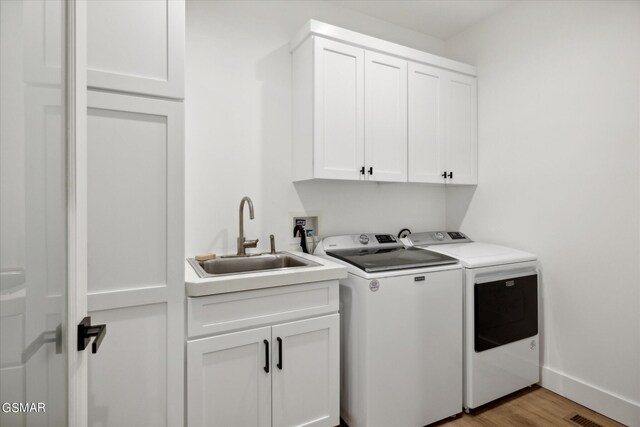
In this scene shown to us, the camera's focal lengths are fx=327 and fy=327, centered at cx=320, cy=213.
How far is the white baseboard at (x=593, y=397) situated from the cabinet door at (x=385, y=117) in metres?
1.63

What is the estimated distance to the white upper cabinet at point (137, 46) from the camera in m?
1.22

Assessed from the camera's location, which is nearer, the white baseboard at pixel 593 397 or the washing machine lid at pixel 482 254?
the white baseboard at pixel 593 397

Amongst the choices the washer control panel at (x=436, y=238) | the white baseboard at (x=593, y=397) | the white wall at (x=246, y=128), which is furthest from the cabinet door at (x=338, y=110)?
→ the white baseboard at (x=593, y=397)

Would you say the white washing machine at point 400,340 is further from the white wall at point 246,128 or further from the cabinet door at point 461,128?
the cabinet door at point 461,128

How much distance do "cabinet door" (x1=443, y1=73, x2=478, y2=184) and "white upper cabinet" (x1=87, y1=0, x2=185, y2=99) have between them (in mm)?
1902

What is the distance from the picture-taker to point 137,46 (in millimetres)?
1292

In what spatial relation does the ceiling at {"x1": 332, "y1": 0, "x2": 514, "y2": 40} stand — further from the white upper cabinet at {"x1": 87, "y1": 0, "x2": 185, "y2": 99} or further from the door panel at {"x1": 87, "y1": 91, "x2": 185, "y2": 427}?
the door panel at {"x1": 87, "y1": 91, "x2": 185, "y2": 427}

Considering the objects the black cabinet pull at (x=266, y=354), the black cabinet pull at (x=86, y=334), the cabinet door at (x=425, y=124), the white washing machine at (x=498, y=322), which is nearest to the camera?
the black cabinet pull at (x=86, y=334)

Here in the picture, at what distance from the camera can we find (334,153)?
2.04 meters

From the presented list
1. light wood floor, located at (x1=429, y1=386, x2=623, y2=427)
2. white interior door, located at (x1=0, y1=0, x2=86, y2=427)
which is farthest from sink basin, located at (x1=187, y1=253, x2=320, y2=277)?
light wood floor, located at (x1=429, y1=386, x2=623, y2=427)

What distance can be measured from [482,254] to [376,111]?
1.16 metres

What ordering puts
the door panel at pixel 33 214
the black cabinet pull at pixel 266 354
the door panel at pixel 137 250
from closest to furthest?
the door panel at pixel 33 214
the door panel at pixel 137 250
the black cabinet pull at pixel 266 354

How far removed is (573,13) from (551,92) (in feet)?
1.53

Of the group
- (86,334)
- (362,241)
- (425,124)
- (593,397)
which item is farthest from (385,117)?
(593,397)
